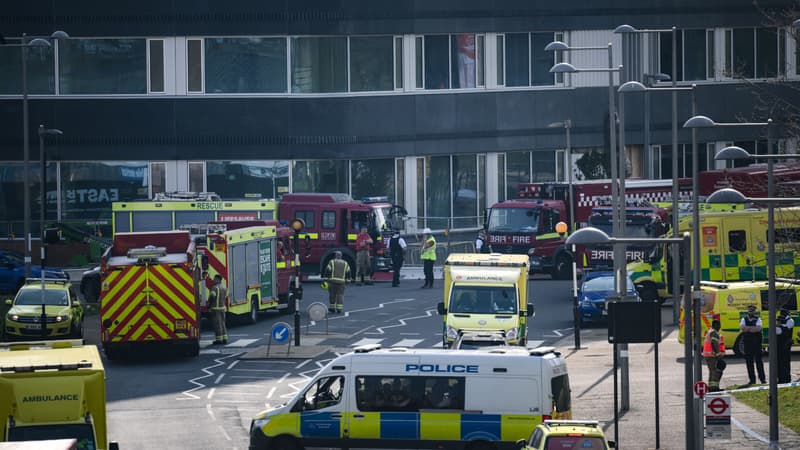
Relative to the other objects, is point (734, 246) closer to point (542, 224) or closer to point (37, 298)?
point (542, 224)

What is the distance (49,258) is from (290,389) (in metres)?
26.2

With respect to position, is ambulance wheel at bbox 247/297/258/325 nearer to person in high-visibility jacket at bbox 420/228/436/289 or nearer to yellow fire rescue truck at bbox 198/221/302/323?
yellow fire rescue truck at bbox 198/221/302/323

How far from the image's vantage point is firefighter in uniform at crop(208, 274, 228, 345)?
36.0 meters

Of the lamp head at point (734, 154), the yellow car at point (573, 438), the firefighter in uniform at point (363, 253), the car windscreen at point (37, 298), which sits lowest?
the yellow car at point (573, 438)

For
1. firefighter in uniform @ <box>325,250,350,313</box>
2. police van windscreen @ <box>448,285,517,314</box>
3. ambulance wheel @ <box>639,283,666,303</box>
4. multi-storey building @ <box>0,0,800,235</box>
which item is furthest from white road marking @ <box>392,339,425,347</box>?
multi-storey building @ <box>0,0,800,235</box>

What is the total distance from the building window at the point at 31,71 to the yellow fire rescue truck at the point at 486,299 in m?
29.1

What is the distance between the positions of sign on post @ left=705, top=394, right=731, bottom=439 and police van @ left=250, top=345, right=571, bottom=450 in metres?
2.25

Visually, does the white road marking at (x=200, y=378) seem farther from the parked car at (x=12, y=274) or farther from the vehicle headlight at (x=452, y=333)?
the parked car at (x=12, y=274)

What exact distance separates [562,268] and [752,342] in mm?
19104

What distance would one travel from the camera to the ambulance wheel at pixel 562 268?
48406mm

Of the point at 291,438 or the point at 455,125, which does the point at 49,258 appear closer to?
the point at 455,125

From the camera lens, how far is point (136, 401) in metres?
29.2

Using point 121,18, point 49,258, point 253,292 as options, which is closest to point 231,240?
point 253,292

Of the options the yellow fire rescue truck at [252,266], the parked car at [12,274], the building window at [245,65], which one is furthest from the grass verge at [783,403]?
the building window at [245,65]
